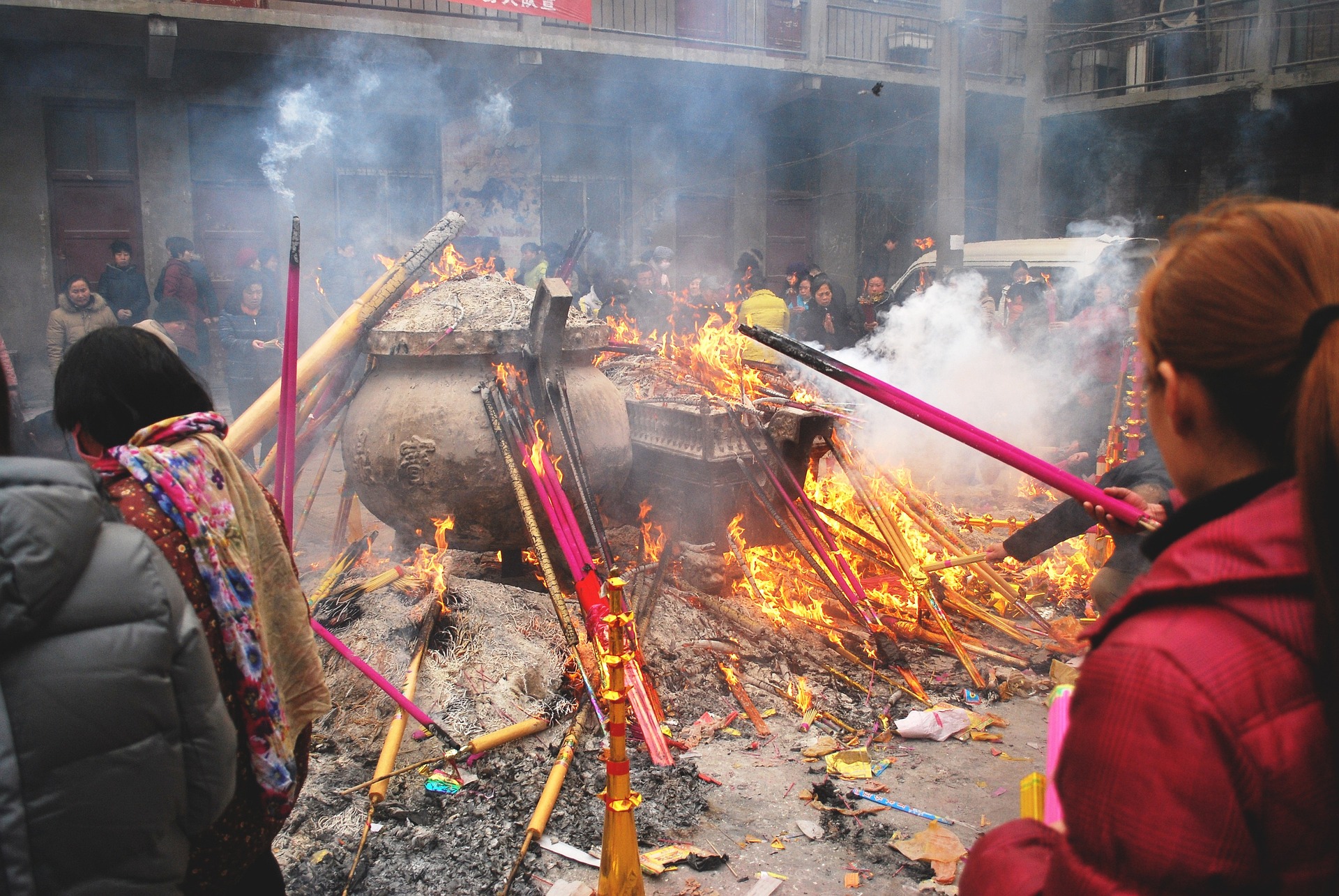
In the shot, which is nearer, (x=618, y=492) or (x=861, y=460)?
(x=618, y=492)

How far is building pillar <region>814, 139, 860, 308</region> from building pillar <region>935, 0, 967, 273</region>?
518cm

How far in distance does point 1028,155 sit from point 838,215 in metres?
4.60

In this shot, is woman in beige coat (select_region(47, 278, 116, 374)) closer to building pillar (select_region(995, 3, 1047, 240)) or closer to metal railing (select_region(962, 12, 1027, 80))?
metal railing (select_region(962, 12, 1027, 80))

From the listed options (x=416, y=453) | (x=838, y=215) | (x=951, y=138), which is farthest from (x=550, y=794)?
(x=838, y=215)

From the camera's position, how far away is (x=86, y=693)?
130cm

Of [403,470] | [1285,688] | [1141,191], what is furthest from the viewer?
[1141,191]

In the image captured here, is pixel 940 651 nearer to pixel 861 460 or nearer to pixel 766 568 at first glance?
pixel 766 568

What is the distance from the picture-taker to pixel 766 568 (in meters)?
5.96

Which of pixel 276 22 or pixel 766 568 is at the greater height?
pixel 276 22

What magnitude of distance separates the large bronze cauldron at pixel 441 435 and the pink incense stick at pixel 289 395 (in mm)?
1318

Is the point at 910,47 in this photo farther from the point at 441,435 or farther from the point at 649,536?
the point at 441,435

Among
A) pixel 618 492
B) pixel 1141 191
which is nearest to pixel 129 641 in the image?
pixel 618 492

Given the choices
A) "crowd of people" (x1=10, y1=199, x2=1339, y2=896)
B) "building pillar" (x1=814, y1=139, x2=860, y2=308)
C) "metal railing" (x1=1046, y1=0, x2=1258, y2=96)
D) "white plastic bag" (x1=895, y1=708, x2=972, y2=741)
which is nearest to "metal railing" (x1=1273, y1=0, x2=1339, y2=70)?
"metal railing" (x1=1046, y1=0, x2=1258, y2=96)

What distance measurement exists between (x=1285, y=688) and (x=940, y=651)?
4.69 meters
